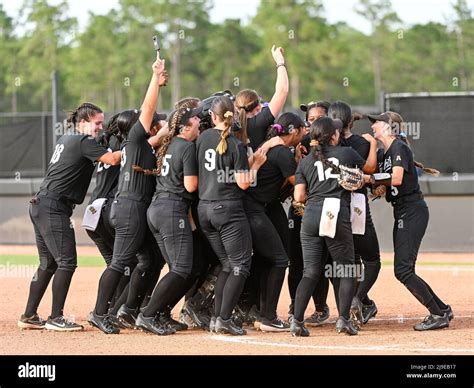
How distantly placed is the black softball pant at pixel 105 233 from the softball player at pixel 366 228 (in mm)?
2265

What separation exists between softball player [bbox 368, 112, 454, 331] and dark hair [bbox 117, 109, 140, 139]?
7.25 ft

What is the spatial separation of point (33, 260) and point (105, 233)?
290 inches

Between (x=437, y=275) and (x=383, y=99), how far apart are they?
491cm

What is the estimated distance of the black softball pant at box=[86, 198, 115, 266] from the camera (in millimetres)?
9141

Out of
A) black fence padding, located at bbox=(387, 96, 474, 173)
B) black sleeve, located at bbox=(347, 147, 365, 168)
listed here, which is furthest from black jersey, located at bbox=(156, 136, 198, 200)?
black fence padding, located at bbox=(387, 96, 474, 173)

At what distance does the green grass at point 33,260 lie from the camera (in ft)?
52.2

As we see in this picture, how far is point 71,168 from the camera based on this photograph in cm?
893

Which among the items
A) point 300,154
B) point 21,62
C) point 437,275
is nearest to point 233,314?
point 300,154

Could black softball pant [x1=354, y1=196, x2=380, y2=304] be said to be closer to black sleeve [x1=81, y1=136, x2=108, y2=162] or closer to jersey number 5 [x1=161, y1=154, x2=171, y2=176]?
jersey number 5 [x1=161, y1=154, x2=171, y2=176]

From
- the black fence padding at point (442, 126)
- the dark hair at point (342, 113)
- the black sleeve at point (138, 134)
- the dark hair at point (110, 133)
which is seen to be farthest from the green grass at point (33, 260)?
the dark hair at point (342, 113)

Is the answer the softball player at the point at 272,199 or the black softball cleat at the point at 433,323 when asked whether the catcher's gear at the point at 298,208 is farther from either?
the black softball cleat at the point at 433,323

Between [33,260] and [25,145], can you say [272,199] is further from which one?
[25,145]

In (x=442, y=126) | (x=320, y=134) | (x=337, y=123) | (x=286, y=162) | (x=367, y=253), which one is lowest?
(x=367, y=253)

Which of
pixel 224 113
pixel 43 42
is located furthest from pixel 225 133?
pixel 43 42
